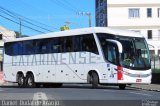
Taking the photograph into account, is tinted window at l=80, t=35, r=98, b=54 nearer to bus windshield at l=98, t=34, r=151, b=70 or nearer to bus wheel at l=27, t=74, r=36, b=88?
bus windshield at l=98, t=34, r=151, b=70

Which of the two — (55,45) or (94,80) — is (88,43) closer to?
(94,80)

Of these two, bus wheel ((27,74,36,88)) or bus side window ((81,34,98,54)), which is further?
bus wheel ((27,74,36,88))

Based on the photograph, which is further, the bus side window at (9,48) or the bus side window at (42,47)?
the bus side window at (9,48)

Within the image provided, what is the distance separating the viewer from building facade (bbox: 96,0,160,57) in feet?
247

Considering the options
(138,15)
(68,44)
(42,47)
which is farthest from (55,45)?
(138,15)

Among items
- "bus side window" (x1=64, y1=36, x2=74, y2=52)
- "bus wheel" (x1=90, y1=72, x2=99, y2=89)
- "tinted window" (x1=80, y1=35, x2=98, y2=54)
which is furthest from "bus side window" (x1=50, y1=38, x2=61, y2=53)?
"bus wheel" (x1=90, y1=72, x2=99, y2=89)

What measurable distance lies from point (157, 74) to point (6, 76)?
42.7 feet

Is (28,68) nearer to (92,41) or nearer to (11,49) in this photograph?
(11,49)

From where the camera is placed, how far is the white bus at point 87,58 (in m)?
27.5

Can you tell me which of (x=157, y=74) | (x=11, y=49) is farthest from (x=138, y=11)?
(x=11, y=49)

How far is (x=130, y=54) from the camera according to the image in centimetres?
2762

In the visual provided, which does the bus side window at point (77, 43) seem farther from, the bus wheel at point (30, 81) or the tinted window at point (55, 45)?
the bus wheel at point (30, 81)

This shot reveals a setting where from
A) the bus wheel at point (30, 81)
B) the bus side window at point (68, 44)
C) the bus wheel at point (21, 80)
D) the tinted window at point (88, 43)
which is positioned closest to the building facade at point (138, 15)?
the bus wheel at point (21, 80)

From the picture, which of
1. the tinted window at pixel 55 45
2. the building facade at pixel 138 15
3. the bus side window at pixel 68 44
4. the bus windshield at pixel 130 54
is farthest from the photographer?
the building facade at pixel 138 15
